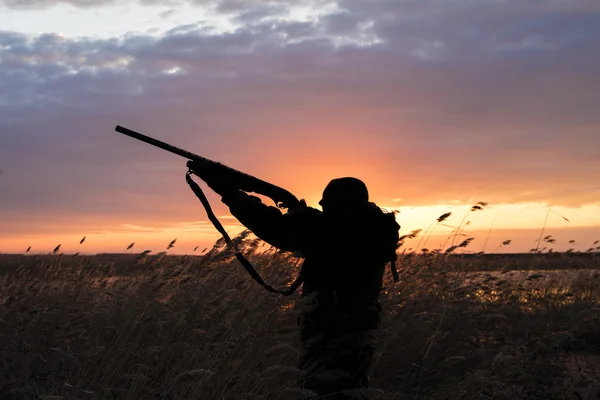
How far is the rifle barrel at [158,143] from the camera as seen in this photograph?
15.4 ft

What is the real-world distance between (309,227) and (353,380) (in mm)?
1011

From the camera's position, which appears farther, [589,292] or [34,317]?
[589,292]

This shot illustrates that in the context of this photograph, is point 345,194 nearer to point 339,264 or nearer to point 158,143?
point 339,264

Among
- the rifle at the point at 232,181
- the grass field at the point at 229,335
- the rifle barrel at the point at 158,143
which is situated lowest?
the grass field at the point at 229,335

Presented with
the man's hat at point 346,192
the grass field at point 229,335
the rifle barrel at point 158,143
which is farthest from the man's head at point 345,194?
the rifle barrel at point 158,143

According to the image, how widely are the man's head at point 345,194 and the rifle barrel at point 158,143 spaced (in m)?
1.08

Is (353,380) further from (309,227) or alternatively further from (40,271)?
(40,271)

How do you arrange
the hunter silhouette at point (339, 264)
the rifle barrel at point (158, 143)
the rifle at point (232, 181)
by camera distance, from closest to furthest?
the hunter silhouette at point (339, 264) → the rifle at point (232, 181) → the rifle barrel at point (158, 143)

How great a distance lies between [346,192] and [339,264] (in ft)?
1.52

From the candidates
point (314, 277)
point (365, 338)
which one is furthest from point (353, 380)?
point (314, 277)

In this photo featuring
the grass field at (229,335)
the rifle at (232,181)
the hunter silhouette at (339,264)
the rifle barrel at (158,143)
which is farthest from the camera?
the grass field at (229,335)

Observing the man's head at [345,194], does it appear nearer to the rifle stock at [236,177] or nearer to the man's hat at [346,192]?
the man's hat at [346,192]

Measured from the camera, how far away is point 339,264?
13.1ft

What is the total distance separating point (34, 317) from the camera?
5883 mm
